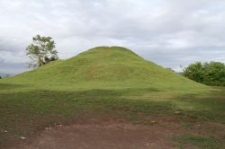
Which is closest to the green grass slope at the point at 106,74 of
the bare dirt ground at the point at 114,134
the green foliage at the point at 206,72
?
the green foliage at the point at 206,72

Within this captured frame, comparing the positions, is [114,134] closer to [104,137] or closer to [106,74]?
[104,137]

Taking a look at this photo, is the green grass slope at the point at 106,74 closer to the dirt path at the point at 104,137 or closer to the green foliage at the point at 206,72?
the green foliage at the point at 206,72

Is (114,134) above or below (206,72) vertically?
below

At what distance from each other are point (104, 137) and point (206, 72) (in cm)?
3927

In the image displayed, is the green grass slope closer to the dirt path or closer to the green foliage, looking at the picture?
the green foliage

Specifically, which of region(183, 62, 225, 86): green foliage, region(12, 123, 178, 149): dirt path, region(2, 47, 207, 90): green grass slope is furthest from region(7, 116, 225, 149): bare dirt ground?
region(183, 62, 225, 86): green foliage

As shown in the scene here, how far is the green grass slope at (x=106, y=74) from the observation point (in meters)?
26.2

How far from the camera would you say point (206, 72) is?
45062mm

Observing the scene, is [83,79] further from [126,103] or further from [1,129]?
[1,129]

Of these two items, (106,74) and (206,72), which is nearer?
(106,74)

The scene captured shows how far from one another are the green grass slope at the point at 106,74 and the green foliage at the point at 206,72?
12.8m

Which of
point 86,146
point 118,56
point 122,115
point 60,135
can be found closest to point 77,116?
point 122,115

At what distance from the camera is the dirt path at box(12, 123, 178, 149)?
278 inches

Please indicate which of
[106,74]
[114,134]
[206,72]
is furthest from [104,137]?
[206,72]
